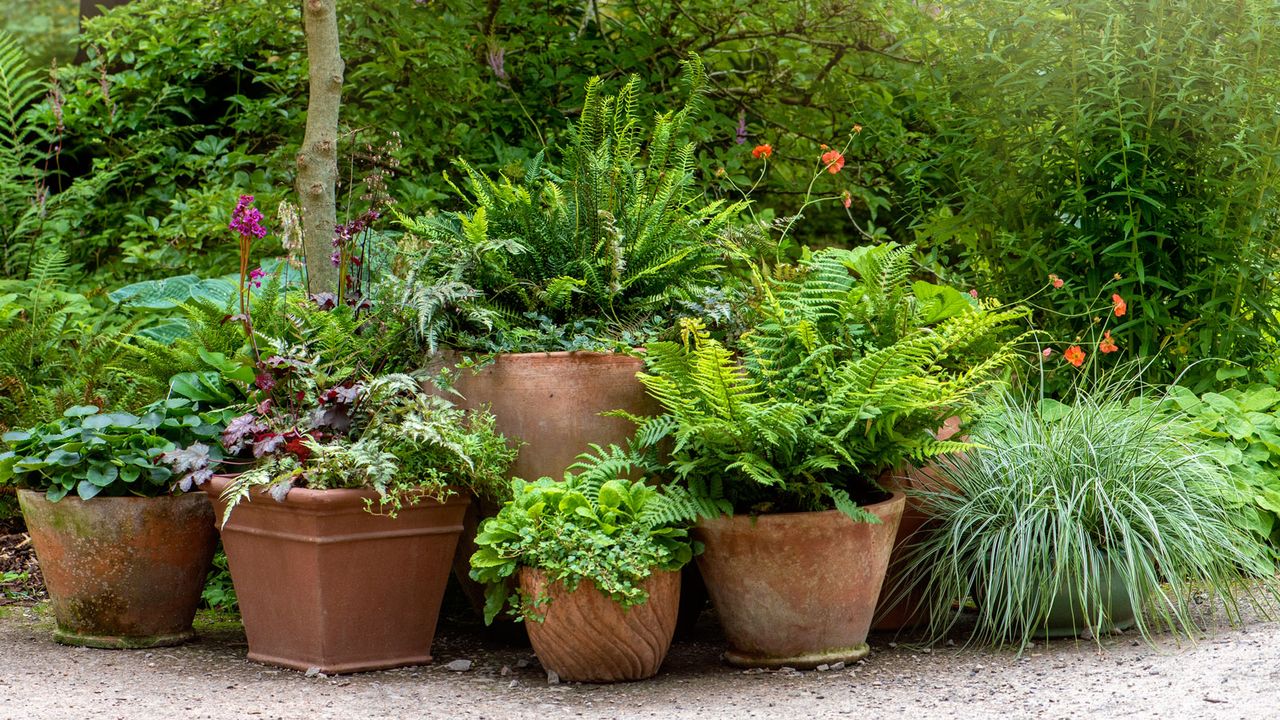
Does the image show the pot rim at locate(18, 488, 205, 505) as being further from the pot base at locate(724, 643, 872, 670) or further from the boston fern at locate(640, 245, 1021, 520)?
the pot base at locate(724, 643, 872, 670)

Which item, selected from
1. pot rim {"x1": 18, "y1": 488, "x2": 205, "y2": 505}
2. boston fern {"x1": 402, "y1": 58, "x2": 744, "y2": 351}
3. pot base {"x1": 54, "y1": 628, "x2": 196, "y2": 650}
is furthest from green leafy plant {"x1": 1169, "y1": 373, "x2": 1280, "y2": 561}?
pot base {"x1": 54, "y1": 628, "x2": 196, "y2": 650}

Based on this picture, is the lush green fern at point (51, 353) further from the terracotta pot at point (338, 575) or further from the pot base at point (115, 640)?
the terracotta pot at point (338, 575)

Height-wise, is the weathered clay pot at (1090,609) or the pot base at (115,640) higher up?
the weathered clay pot at (1090,609)

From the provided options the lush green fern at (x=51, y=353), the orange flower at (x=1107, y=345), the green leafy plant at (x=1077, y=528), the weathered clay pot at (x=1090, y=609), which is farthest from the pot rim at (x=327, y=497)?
the orange flower at (x=1107, y=345)

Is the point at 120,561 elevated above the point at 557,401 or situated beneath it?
situated beneath

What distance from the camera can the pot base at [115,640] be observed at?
348cm

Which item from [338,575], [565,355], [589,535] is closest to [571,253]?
[565,355]

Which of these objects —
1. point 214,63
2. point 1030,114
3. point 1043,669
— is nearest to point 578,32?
point 214,63

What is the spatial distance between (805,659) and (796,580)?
0.23 metres

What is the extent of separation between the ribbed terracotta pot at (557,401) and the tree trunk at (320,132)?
983mm

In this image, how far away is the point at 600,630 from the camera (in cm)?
305

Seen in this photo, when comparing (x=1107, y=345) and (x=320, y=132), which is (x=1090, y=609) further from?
(x=320, y=132)

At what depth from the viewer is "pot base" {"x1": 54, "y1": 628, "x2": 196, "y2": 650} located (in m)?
3.48

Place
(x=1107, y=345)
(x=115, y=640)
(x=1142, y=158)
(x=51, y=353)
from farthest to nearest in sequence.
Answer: (x=51, y=353)
(x=1142, y=158)
(x=1107, y=345)
(x=115, y=640)
